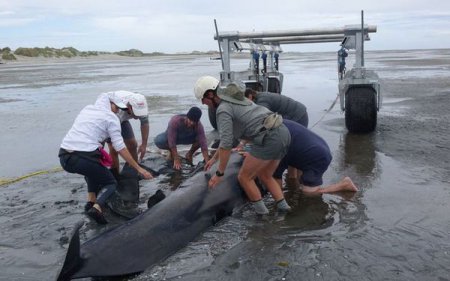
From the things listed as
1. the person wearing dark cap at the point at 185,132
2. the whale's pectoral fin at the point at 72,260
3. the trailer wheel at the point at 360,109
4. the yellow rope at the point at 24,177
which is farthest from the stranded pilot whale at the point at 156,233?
the trailer wheel at the point at 360,109

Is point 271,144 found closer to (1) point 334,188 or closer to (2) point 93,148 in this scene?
(1) point 334,188

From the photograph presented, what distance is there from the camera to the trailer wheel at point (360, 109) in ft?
34.6

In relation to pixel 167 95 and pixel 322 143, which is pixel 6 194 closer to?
pixel 322 143

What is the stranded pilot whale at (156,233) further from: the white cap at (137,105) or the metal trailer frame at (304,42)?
the metal trailer frame at (304,42)

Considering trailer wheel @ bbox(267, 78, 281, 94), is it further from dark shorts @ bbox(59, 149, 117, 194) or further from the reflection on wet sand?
dark shorts @ bbox(59, 149, 117, 194)

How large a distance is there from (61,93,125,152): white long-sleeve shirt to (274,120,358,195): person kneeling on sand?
223 centimetres

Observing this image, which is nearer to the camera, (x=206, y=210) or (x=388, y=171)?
(x=206, y=210)

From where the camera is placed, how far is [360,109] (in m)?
10.7

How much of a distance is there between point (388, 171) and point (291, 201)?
2.16 metres

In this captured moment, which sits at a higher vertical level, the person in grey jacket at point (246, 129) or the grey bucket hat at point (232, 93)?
the grey bucket hat at point (232, 93)

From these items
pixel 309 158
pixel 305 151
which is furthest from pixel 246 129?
pixel 309 158

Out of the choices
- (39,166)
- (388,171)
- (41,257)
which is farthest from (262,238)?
(39,166)

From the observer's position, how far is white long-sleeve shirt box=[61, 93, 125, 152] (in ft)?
19.8

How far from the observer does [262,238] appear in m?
5.65
